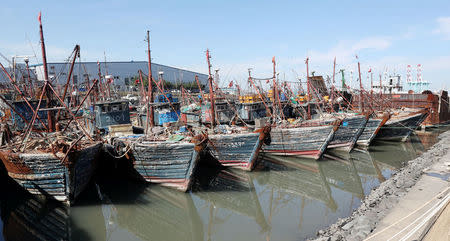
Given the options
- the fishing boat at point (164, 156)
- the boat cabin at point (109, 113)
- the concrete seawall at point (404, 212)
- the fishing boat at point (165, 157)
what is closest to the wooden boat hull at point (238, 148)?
the fishing boat at point (164, 156)

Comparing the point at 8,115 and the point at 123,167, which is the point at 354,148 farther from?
the point at 8,115

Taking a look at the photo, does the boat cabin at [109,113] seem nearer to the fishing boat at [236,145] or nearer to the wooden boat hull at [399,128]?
the fishing boat at [236,145]

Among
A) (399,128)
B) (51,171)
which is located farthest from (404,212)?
(399,128)

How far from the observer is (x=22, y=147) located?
11.8 metres

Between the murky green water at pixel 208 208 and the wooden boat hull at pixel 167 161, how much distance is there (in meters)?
0.68

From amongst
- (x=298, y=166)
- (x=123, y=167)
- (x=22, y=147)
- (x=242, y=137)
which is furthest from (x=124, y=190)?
(x=298, y=166)

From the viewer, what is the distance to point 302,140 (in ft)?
62.6

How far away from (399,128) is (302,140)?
12.0 m

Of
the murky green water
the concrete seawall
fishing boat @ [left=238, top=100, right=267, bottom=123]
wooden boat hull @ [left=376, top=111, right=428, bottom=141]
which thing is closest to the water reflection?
the murky green water

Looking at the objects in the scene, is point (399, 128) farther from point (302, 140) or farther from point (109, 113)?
point (109, 113)

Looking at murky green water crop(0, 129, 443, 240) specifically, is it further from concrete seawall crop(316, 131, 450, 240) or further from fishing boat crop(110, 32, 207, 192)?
concrete seawall crop(316, 131, 450, 240)

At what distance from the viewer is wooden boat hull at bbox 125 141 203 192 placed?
12773 millimetres

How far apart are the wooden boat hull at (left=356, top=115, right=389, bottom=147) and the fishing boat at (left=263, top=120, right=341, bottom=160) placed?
4996 millimetres

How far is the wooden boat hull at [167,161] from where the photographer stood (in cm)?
1277
